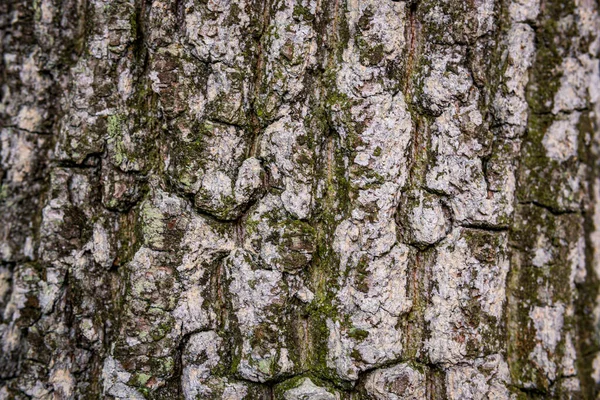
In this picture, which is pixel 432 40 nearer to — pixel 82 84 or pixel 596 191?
pixel 596 191

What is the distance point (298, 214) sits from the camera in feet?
3.71

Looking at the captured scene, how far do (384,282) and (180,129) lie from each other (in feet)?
2.09

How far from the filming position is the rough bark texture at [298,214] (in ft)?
3.68

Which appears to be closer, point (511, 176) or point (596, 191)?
point (511, 176)

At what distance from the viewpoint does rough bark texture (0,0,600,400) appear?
1122 millimetres

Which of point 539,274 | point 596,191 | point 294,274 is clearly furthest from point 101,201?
point 596,191

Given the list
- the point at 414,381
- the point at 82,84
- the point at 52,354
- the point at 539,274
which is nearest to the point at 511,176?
the point at 539,274

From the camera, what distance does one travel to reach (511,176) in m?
1.18

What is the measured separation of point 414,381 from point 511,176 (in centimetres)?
58

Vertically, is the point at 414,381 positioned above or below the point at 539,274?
below

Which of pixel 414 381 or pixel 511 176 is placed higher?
pixel 511 176

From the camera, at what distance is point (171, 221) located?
1.15 meters

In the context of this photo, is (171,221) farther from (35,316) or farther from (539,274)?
(539,274)

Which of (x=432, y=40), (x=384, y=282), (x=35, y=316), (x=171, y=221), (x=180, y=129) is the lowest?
(x=35, y=316)
